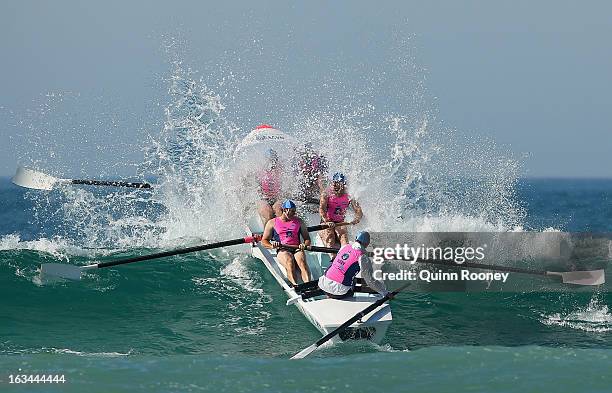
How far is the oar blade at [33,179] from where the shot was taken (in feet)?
57.6

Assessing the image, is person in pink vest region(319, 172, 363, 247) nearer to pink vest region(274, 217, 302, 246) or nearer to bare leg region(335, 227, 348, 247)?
bare leg region(335, 227, 348, 247)

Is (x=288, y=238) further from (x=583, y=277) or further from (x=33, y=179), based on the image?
(x=33, y=179)

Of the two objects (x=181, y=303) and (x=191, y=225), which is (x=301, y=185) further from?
(x=181, y=303)

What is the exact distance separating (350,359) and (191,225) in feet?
33.4

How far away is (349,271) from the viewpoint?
11023 mm

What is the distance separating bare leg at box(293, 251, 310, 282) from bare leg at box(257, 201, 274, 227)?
3.12 metres

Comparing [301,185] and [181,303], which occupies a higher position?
[301,185]

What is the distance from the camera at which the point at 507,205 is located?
2231 centimetres

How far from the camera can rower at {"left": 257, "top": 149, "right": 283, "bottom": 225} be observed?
15914 millimetres

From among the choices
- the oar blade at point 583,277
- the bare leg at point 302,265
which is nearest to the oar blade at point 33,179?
the bare leg at point 302,265

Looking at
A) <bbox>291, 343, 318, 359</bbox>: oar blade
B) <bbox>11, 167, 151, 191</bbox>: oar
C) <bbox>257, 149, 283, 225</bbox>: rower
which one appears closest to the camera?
<bbox>291, 343, 318, 359</bbox>: oar blade

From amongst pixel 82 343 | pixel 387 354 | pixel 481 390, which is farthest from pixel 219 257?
pixel 481 390

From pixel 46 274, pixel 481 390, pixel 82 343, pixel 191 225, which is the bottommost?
pixel 481 390

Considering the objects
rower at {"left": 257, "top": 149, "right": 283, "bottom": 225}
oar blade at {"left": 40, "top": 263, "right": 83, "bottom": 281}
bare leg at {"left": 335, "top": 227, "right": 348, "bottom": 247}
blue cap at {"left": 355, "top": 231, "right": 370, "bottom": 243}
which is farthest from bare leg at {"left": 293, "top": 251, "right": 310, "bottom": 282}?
oar blade at {"left": 40, "top": 263, "right": 83, "bottom": 281}
